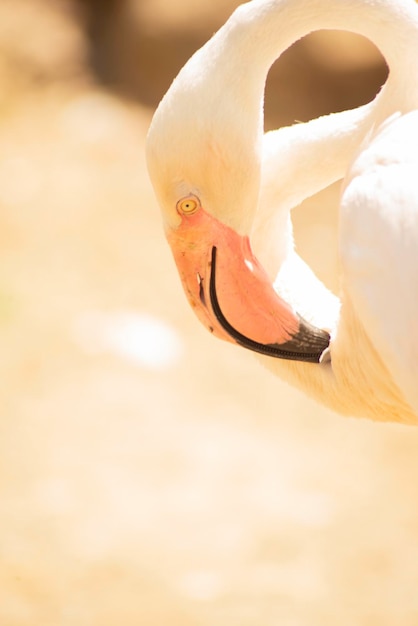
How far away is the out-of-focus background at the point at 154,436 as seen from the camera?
126 inches

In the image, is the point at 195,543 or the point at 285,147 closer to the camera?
the point at 285,147

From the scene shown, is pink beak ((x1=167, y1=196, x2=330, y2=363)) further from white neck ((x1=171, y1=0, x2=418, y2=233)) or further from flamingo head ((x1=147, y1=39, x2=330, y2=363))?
white neck ((x1=171, y1=0, x2=418, y2=233))

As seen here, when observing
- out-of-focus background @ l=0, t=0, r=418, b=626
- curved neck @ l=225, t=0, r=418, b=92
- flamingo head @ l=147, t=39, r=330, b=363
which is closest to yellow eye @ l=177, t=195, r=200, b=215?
flamingo head @ l=147, t=39, r=330, b=363

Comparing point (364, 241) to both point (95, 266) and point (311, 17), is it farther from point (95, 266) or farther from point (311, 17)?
point (95, 266)

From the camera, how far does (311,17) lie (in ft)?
6.44

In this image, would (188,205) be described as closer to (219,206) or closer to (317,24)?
(219,206)

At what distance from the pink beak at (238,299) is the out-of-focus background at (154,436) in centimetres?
125

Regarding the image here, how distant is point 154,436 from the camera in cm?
376

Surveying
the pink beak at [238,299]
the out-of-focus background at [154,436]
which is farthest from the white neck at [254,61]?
the out-of-focus background at [154,436]

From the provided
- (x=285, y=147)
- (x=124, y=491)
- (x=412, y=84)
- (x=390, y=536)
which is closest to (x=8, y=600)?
(x=124, y=491)

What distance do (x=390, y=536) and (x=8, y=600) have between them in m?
1.19

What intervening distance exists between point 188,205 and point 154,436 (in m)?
1.88

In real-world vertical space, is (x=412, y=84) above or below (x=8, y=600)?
above

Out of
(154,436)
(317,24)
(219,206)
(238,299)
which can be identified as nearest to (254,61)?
(317,24)
